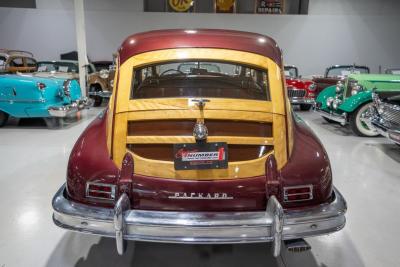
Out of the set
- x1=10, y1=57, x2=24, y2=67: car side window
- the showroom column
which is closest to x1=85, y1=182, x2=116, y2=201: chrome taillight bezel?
the showroom column

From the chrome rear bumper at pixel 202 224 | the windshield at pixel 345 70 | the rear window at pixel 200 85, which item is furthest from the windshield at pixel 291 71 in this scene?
the chrome rear bumper at pixel 202 224

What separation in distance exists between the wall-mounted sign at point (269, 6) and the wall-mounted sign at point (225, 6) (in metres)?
0.96

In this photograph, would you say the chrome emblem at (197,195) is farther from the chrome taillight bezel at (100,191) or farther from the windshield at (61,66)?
the windshield at (61,66)

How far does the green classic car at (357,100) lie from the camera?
5750 mm

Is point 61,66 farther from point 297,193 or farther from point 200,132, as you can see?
point 297,193

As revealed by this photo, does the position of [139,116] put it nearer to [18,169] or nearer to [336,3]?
[18,169]

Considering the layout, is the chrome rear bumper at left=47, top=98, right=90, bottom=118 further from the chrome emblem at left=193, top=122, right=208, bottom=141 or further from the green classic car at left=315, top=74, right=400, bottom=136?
the green classic car at left=315, top=74, right=400, bottom=136

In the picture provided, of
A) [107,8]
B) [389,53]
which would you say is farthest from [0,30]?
[389,53]

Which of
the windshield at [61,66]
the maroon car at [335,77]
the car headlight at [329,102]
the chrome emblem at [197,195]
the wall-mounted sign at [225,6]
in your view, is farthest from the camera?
the wall-mounted sign at [225,6]

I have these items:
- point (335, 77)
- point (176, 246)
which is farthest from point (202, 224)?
point (335, 77)

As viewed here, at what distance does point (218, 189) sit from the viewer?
1.85 metres

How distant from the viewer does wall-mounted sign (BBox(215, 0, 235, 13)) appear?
39.1 feet

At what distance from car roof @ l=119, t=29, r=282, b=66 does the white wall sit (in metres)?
9.83

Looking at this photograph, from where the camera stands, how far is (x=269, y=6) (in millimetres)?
12133
